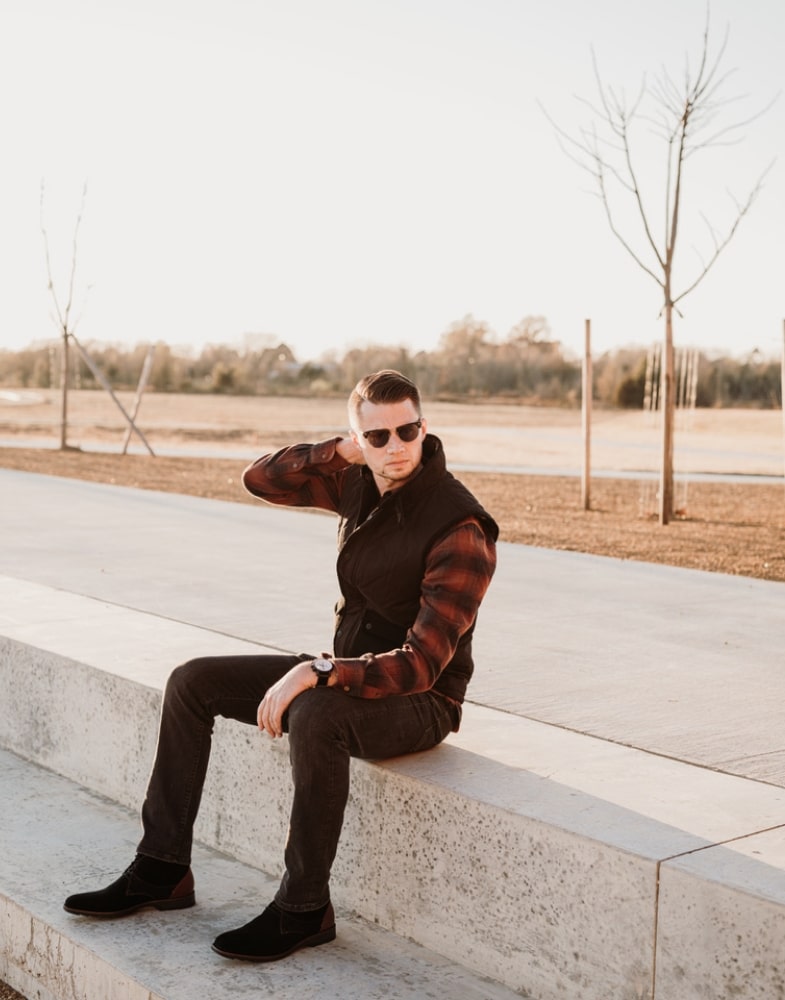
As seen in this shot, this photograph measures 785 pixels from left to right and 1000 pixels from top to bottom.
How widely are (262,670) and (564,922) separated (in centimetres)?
112

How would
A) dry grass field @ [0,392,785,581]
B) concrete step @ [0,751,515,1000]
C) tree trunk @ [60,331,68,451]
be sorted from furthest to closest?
tree trunk @ [60,331,68,451]
dry grass field @ [0,392,785,581]
concrete step @ [0,751,515,1000]

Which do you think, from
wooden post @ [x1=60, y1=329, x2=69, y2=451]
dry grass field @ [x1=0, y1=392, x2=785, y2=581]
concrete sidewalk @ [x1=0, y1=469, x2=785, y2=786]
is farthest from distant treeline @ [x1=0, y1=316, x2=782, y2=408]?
concrete sidewalk @ [x1=0, y1=469, x2=785, y2=786]

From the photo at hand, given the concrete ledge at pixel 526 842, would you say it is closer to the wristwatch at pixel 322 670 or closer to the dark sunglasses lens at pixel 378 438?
the wristwatch at pixel 322 670

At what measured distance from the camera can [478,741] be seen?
375 cm

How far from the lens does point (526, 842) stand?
3055mm

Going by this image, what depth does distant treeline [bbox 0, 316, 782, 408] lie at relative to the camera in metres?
56.6

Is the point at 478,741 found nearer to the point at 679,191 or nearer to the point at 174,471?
the point at 679,191

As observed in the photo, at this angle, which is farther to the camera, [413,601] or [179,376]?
[179,376]

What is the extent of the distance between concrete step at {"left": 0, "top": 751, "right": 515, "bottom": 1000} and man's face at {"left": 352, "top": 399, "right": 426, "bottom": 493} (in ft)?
3.91

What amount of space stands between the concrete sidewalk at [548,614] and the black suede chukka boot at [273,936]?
3.83ft

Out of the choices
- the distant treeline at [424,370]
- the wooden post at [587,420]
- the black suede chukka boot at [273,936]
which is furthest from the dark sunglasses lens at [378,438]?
the distant treeline at [424,370]

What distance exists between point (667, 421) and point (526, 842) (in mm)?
10040

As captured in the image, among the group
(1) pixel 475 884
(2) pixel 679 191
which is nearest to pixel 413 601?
(1) pixel 475 884

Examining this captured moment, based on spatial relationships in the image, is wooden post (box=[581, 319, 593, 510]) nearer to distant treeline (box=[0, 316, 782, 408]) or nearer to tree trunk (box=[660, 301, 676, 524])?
tree trunk (box=[660, 301, 676, 524])
